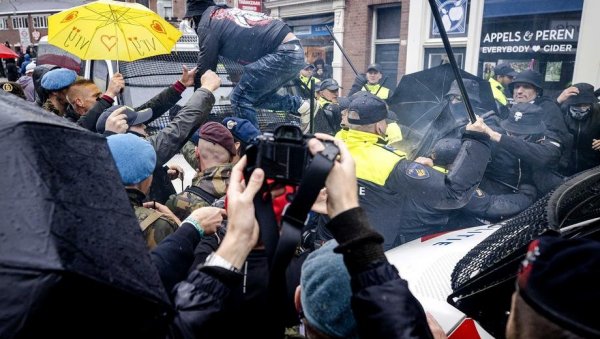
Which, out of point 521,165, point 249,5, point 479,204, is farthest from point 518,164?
point 249,5

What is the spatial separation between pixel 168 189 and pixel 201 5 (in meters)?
2.07

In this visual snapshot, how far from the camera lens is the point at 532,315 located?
3.04ft

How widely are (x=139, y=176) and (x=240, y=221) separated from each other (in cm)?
107

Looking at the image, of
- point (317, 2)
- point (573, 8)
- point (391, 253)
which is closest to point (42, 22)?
point (317, 2)

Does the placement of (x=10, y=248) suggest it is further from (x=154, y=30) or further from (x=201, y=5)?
(x=201, y=5)

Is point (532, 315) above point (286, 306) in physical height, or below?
above

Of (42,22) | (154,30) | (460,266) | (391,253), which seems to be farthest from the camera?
(42,22)

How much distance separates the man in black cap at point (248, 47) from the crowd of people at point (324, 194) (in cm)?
1

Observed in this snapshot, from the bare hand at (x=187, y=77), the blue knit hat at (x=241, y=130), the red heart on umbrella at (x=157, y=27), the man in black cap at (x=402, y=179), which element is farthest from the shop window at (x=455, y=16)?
the man in black cap at (x=402, y=179)

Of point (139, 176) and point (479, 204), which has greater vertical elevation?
point (139, 176)

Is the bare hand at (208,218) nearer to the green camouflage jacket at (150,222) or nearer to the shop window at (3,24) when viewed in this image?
the green camouflage jacket at (150,222)

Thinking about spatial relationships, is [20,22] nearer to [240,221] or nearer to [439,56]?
[439,56]

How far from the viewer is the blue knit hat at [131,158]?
83.3 inches

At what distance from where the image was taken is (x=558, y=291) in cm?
88
